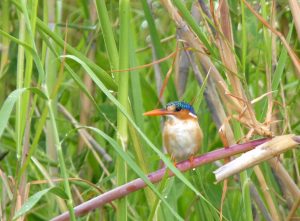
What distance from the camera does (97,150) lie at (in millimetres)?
2705

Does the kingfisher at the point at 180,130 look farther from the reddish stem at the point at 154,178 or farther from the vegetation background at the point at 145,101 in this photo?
the reddish stem at the point at 154,178

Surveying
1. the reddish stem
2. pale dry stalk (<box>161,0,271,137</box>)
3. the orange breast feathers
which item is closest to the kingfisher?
the orange breast feathers

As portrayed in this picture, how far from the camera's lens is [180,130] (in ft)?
6.48

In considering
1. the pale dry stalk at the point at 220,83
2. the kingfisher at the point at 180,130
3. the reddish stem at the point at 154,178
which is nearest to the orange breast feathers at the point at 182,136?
the kingfisher at the point at 180,130

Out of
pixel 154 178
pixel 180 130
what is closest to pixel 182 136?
pixel 180 130

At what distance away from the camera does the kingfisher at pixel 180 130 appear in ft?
6.24

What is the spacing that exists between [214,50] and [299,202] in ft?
1.40

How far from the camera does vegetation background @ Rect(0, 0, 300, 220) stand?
1.64 metres

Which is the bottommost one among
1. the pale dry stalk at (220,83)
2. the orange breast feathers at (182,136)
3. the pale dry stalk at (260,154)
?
the orange breast feathers at (182,136)

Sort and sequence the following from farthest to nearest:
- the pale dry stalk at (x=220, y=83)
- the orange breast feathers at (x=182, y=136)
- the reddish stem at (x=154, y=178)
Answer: the orange breast feathers at (x=182, y=136), the pale dry stalk at (x=220, y=83), the reddish stem at (x=154, y=178)

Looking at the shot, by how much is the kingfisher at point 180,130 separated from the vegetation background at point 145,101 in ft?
0.19

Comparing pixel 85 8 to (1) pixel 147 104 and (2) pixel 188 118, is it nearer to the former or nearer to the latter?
(1) pixel 147 104

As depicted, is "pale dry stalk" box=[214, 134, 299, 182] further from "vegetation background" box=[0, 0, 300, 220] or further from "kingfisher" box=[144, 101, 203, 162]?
"kingfisher" box=[144, 101, 203, 162]

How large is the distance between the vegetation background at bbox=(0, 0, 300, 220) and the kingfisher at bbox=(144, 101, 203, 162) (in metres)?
0.06
